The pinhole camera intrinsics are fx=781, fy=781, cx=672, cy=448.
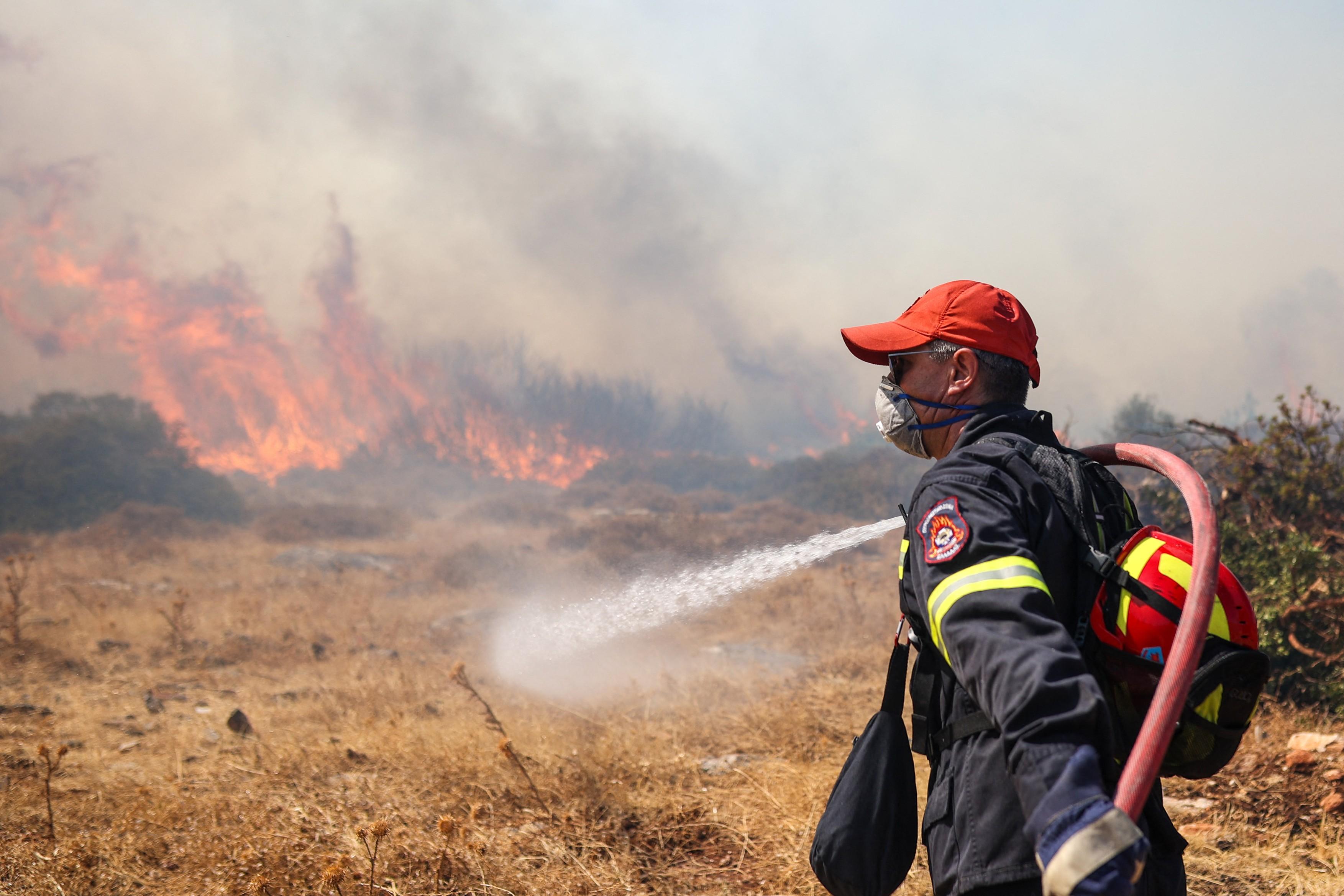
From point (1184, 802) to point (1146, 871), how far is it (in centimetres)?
337

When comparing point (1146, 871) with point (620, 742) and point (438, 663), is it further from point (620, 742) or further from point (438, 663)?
point (438, 663)

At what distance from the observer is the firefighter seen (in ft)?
3.95

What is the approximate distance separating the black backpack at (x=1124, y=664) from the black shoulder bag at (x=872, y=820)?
0.19 metres

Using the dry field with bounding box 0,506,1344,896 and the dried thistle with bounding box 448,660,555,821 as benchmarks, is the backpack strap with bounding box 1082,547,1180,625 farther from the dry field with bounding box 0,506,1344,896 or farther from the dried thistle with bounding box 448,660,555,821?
the dried thistle with bounding box 448,660,555,821

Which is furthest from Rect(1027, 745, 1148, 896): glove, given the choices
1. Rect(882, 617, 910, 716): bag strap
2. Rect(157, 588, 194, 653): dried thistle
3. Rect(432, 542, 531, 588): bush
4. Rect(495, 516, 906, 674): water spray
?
Rect(432, 542, 531, 588): bush

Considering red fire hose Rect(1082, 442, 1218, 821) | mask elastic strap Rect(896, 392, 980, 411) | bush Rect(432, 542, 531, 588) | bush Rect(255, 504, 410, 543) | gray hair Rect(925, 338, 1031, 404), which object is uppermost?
gray hair Rect(925, 338, 1031, 404)

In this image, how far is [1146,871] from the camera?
1554 millimetres

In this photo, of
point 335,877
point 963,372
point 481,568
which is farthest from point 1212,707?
point 481,568

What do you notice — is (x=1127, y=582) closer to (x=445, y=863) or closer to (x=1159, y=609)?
(x=1159, y=609)

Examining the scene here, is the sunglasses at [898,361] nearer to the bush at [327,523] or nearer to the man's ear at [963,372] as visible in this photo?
the man's ear at [963,372]

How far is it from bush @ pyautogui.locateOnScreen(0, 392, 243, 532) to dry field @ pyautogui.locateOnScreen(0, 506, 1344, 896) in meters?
13.3

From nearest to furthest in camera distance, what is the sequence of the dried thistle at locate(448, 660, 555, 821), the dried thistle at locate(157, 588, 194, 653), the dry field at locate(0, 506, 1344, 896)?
the dry field at locate(0, 506, 1344, 896) < the dried thistle at locate(448, 660, 555, 821) < the dried thistle at locate(157, 588, 194, 653)

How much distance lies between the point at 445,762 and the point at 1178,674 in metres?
4.57

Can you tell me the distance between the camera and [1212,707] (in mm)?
1503
